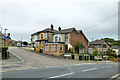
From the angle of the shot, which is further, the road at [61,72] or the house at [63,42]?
the house at [63,42]

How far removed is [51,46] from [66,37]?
611 centimetres

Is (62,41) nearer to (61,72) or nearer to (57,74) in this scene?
(61,72)

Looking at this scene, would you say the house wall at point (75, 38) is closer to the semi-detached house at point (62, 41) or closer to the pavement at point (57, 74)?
the semi-detached house at point (62, 41)

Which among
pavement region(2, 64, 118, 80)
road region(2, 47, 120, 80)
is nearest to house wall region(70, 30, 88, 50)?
road region(2, 47, 120, 80)

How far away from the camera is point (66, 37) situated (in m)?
35.5

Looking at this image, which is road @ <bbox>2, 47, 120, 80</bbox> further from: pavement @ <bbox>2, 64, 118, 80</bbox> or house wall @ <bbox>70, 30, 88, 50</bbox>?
house wall @ <bbox>70, 30, 88, 50</bbox>

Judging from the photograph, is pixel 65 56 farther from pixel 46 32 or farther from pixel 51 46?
pixel 46 32

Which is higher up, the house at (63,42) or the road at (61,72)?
the house at (63,42)

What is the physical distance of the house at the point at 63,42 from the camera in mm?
31522

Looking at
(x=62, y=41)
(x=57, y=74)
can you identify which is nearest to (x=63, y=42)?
(x=62, y=41)

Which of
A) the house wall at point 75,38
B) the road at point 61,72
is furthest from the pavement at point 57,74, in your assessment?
the house wall at point 75,38

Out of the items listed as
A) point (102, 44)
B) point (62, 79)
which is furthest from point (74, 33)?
point (62, 79)

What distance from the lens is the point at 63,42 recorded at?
35.6 meters

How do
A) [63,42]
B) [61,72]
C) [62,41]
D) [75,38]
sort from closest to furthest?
[61,72], [63,42], [62,41], [75,38]
